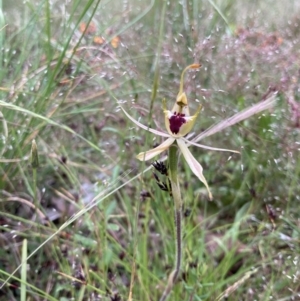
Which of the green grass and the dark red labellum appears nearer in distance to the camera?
the dark red labellum

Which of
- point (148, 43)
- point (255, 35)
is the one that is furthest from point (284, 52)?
point (148, 43)

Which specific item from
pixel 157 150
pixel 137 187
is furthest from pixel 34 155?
pixel 137 187

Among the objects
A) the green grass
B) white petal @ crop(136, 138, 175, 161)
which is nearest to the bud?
the green grass

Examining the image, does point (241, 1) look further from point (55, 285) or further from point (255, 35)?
point (55, 285)

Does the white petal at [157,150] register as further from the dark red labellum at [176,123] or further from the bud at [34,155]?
the bud at [34,155]

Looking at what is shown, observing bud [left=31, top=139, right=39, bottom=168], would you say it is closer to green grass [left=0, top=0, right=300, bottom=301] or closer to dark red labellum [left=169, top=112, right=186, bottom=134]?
green grass [left=0, top=0, right=300, bottom=301]

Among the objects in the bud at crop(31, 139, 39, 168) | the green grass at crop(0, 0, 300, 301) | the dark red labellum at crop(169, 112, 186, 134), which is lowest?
the green grass at crop(0, 0, 300, 301)

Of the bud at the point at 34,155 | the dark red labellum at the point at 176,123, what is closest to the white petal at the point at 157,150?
the dark red labellum at the point at 176,123

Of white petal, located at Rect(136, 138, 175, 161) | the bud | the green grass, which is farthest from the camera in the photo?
the green grass
